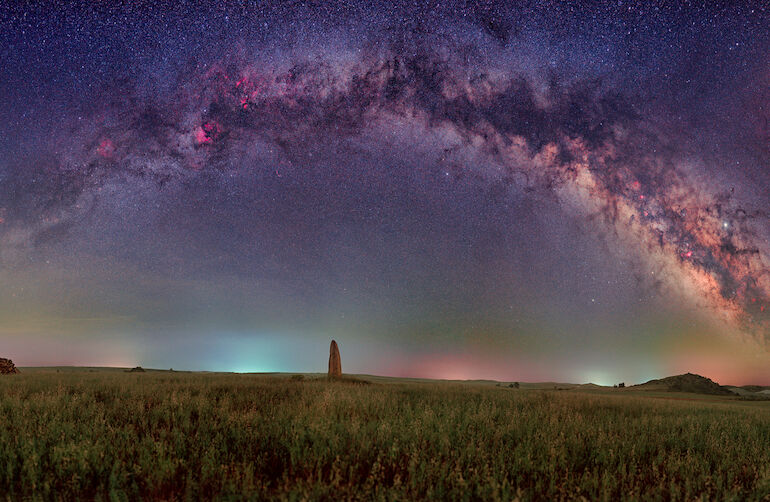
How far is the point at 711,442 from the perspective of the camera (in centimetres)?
655

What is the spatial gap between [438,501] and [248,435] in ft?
9.25

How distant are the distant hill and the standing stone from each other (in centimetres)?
3328

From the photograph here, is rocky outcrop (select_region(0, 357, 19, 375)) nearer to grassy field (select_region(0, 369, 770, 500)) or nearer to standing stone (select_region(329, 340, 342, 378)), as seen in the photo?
standing stone (select_region(329, 340, 342, 378))

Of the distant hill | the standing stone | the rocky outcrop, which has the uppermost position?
the standing stone

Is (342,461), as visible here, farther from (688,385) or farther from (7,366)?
(688,385)

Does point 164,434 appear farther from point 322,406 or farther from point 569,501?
point 569,501

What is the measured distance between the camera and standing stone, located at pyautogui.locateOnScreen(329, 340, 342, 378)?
898 inches

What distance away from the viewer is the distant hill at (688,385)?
134 feet

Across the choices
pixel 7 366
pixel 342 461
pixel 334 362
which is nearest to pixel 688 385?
pixel 334 362

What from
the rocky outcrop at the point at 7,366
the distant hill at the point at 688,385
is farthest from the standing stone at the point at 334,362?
the distant hill at the point at 688,385

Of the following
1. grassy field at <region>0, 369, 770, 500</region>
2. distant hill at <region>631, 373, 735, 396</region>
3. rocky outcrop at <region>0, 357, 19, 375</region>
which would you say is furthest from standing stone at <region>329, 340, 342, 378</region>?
distant hill at <region>631, 373, 735, 396</region>

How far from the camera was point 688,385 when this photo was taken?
43.4m

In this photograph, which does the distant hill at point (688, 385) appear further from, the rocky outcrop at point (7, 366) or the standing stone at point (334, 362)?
the rocky outcrop at point (7, 366)

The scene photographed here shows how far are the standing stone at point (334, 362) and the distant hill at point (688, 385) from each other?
33278 mm
